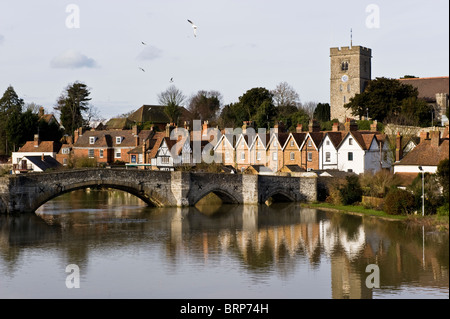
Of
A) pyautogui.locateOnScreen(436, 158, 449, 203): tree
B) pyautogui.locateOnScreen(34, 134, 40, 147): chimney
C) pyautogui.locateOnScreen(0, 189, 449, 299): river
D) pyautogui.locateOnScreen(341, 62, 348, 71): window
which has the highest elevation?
pyautogui.locateOnScreen(341, 62, 348, 71): window

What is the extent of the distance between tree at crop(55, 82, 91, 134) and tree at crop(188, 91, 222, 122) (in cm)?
1290

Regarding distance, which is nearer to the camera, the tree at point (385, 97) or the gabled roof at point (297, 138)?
the gabled roof at point (297, 138)

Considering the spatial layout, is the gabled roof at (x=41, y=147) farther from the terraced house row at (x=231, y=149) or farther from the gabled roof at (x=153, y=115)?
the gabled roof at (x=153, y=115)

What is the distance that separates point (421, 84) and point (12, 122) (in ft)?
143

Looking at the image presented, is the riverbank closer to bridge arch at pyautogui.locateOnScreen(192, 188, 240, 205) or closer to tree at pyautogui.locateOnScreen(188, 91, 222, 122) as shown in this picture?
bridge arch at pyautogui.locateOnScreen(192, 188, 240, 205)

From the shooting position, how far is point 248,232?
4088 cm

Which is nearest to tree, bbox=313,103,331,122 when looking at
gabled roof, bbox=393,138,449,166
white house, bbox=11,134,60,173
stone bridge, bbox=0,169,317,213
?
white house, bbox=11,134,60,173

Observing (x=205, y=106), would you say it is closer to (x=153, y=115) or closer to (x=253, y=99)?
(x=153, y=115)

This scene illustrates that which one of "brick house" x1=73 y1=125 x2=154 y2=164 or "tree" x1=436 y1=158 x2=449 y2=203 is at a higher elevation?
"brick house" x1=73 y1=125 x2=154 y2=164

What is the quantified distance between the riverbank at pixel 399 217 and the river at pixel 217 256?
623mm

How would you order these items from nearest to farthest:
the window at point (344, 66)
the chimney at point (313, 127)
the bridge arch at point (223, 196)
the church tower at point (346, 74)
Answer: the bridge arch at point (223, 196) < the chimney at point (313, 127) < the church tower at point (346, 74) < the window at point (344, 66)

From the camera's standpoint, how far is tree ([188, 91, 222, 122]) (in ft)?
306

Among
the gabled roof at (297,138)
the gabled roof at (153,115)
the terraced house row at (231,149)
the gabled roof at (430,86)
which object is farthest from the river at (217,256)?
the gabled roof at (153,115)

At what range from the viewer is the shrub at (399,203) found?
1683 inches
